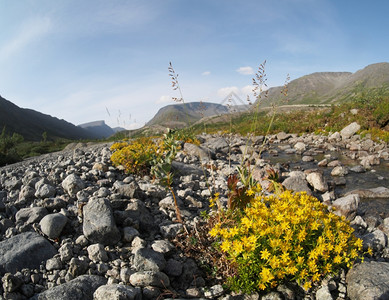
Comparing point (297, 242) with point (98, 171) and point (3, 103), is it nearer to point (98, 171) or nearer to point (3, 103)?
point (98, 171)

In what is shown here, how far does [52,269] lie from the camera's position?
3604mm

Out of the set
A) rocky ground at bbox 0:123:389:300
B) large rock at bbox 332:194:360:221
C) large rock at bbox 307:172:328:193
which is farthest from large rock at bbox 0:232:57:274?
large rock at bbox 307:172:328:193

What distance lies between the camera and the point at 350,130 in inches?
716

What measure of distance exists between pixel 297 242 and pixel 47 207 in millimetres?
4903

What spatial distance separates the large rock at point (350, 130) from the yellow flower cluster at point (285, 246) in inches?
683

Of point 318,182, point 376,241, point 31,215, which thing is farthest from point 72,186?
point 318,182

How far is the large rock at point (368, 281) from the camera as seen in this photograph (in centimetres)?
304

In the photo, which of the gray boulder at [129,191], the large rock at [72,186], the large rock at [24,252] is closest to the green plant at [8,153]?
the large rock at [72,186]

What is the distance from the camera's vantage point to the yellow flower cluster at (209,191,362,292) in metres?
3.03

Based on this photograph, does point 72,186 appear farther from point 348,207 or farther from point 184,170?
point 348,207

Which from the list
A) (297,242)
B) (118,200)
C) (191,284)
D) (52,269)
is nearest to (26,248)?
(52,269)

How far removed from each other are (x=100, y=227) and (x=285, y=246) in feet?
9.95

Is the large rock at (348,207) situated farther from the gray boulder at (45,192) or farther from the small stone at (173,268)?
the gray boulder at (45,192)

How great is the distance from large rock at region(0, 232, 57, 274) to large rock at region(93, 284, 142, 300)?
1.32 meters
